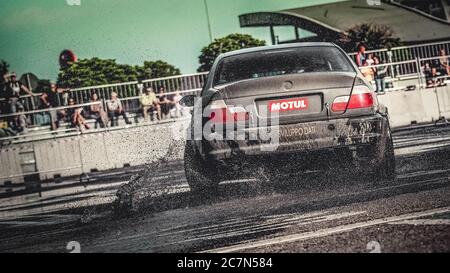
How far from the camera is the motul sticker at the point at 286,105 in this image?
599cm

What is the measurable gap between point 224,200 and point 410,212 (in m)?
2.35

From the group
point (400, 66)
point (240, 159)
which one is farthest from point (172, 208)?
point (400, 66)

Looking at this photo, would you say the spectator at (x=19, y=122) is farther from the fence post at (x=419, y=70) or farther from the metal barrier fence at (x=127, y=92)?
the fence post at (x=419, y=70)

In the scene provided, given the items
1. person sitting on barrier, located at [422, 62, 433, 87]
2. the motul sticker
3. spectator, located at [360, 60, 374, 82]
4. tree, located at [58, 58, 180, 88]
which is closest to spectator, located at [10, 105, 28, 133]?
tree, located at [58, 58, 180, 88]

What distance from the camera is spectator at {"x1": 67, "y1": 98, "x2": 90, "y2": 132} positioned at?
17.4 metres

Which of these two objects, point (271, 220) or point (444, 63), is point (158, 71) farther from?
point (271, 220)

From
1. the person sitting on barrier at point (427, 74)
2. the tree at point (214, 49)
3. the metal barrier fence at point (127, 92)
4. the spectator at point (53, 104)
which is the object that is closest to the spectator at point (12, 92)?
the metal barrier fence at point (127, 92)

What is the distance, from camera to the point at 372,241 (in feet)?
12.2

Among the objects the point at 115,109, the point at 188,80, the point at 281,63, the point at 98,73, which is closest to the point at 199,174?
the point at 281,63

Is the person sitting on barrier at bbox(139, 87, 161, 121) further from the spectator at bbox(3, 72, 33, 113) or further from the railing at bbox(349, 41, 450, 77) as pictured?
the railing at bbox(349, 41, 450, 77)

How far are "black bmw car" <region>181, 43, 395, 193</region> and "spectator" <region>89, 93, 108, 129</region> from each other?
1148 cm

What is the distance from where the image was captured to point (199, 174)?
6.42m

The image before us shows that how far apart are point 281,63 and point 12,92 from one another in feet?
39.2
